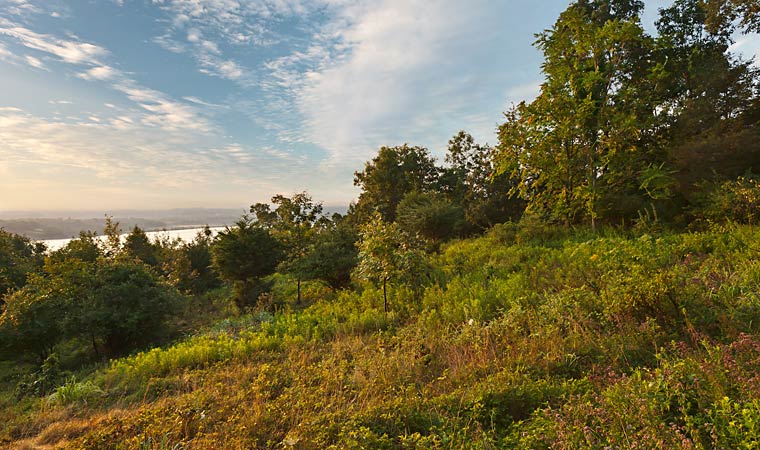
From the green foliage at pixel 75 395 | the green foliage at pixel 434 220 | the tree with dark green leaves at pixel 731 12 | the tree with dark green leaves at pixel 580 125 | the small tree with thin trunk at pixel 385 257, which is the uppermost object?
the tree with dark green leaves at pixel 731 12

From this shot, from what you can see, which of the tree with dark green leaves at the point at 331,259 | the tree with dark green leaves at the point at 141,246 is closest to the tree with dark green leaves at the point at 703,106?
the tree with dark green leaves at the point at 331,259

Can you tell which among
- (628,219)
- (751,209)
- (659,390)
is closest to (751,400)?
(659,390)

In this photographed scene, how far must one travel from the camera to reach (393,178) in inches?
947

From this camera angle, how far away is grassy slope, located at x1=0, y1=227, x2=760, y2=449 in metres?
Result: 2.39

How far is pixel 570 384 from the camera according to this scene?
3.09 meters

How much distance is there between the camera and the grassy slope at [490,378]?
2.39 m

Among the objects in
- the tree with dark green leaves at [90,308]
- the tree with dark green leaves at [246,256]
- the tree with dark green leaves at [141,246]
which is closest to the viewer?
the tree with dark green leaves at [90,308]

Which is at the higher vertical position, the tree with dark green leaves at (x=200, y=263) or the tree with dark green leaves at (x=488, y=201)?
the tree with dark green leaves at (x=488, y=201)

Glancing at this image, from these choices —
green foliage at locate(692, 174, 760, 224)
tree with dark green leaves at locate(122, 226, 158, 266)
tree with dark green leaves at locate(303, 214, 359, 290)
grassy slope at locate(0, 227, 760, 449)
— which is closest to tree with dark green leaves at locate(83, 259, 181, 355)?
grassy slope at locate(0, 227, 760, 449)

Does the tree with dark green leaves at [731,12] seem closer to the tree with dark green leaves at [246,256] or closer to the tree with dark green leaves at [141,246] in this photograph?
the tree with dark green leaves at [246,256]

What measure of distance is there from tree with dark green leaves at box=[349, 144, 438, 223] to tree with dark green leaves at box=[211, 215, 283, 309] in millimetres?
11796

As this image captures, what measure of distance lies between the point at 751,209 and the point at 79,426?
1413 cm

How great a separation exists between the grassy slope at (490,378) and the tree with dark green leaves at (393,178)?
58.4ft

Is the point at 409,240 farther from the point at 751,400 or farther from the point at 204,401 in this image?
the point at 751,400
